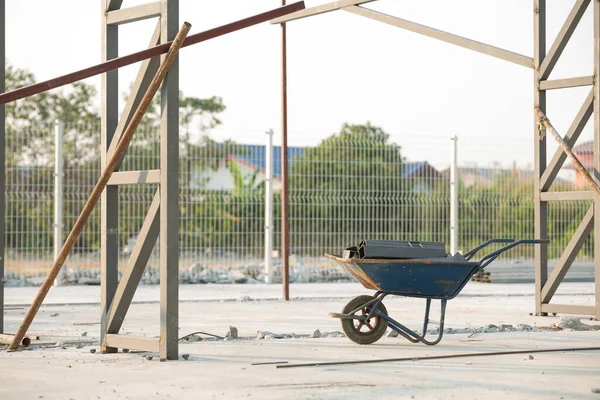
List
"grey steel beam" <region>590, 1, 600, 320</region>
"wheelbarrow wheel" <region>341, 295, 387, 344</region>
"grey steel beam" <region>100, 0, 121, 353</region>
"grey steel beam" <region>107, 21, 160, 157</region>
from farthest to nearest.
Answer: "grey steel beam" <region>590, 1, 600, 320</region> < "wheelbarrow wheel" <region>341, 295, 387, 344</region> < "grey steel beam" <region>100, 0, 121, 353</region> < "grey steel beam" <region>107, 21, 160, 157</region>

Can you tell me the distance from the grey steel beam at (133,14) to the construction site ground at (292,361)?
2.39 metres

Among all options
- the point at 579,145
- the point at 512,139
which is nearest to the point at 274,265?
the point at 512,139

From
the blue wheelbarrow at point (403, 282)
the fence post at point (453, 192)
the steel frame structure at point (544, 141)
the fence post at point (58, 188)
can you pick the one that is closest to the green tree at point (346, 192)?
the fence post at point (453, 192)

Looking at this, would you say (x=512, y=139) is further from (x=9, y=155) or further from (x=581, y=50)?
(x=9, y=155)

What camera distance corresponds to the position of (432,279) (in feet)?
26.2

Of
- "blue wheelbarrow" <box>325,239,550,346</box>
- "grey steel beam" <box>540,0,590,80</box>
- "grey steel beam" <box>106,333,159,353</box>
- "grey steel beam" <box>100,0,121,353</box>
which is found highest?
"grey steel beam" <box>540,0,590,80</box>

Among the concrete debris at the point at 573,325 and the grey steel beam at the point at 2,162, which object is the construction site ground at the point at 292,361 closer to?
the concrete debris at the point at 573,325

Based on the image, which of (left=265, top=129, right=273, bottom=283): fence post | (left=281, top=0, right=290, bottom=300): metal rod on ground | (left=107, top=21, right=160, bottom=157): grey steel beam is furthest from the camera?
(left=265, top=129, right=273, bottom=283): fence post

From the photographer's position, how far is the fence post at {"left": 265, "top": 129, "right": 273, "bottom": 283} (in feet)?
56.3

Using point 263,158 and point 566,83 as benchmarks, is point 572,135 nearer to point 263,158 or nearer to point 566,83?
point 566,83

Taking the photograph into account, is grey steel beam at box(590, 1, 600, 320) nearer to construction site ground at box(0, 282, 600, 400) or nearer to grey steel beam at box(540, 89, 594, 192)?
grey steel beam at box(540, 89, 594, 192)

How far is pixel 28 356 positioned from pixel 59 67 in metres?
18.9

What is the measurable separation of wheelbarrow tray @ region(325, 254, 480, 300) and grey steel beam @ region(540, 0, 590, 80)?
3704 mm

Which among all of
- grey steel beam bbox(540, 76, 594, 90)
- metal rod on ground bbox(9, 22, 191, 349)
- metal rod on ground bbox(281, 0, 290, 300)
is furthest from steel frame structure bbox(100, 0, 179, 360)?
metal rod on ground bbox(281, 0, 290, 300)
